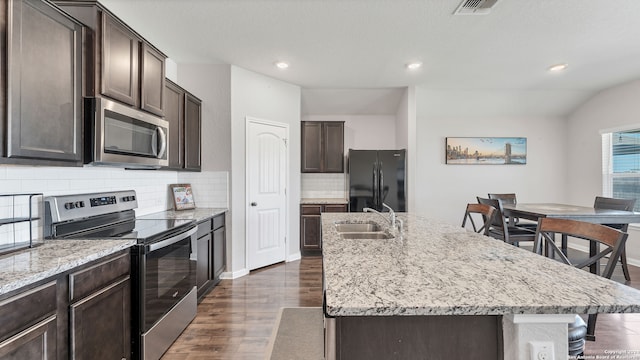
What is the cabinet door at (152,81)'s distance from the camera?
2088 mm

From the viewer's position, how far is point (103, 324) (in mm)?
1463

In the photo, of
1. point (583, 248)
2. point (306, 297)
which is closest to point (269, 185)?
point (306, 297)

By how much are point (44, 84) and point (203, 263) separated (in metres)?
1.93

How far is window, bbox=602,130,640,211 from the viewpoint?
4.13 m

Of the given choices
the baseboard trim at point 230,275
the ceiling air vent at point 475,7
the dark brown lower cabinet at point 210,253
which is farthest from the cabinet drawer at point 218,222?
the ceiling air vent at point 475,7

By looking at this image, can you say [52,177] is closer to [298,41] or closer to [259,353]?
[259,353]

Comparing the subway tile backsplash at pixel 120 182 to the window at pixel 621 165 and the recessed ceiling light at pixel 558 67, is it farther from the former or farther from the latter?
the window at pixel 621 165

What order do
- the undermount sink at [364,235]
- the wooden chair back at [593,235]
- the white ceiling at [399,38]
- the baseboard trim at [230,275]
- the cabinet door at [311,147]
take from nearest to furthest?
the wooden chair back at [593,235] < the undermount sink at [364,235] < the white ceiling at [399,38] < the baseboard trim at [230,275] < the cabinet door at [311,147]

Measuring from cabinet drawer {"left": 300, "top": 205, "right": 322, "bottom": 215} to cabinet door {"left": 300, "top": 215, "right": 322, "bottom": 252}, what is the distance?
50 mm

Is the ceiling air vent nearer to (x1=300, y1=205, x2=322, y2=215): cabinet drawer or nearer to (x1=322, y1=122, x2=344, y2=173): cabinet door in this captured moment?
(x1=322, y1=122, x2=344, y2=173): cabinet door

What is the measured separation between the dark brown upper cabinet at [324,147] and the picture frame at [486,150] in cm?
207

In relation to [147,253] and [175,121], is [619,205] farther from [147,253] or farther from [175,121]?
[175,121]

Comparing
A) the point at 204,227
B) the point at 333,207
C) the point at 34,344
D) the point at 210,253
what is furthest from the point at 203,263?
the point at 333,207

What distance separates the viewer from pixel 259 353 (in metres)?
2.01
